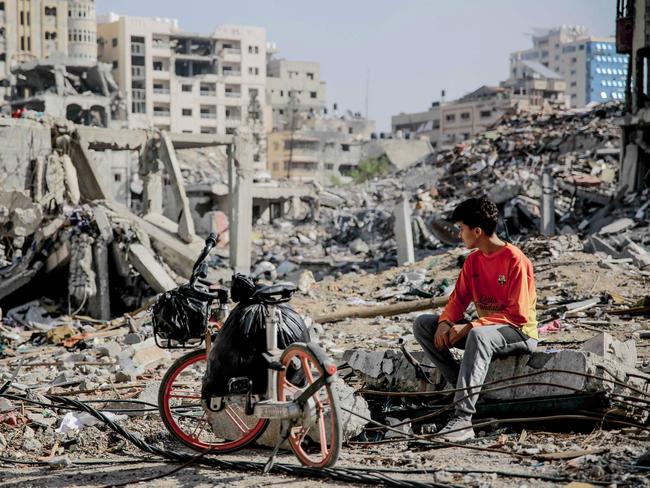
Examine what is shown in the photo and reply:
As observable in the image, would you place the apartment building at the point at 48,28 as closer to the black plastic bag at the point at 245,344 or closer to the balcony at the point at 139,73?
the balcony at the point at 139,73

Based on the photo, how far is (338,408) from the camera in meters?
4.53

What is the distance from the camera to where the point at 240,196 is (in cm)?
2306

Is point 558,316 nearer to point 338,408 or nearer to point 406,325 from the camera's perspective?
point 406,325

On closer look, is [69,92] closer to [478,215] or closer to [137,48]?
[137,48]

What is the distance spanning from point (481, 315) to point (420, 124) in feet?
282

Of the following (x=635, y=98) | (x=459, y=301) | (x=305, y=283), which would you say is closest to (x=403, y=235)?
(x=305, y=283)

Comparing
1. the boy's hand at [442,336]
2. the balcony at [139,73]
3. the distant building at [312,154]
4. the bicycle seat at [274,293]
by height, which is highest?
the balcony at [139,73]

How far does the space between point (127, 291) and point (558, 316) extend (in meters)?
9.19

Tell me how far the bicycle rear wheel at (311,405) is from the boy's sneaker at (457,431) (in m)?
0.64

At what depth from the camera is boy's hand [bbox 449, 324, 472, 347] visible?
18.1 ft

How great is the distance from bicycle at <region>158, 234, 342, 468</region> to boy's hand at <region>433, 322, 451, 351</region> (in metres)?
0.85

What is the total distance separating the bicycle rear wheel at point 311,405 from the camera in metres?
4.55

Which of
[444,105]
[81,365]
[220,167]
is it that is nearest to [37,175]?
[81,365]

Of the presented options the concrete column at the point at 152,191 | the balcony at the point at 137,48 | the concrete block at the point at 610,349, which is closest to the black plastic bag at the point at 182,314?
the concrete block at the point at 610,349
